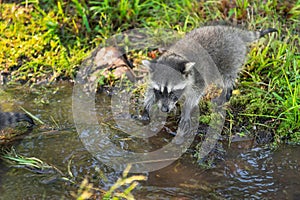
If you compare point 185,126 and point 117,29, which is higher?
point 117,29

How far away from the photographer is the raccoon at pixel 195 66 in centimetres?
474

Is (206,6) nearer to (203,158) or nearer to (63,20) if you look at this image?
(63,20)

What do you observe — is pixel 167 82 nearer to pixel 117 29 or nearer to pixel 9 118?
pixel 9 118

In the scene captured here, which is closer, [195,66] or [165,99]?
[165,99]

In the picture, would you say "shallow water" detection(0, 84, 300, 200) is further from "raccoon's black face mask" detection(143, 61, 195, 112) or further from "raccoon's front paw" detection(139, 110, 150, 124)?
"raccoon's black face mask" detection(143, 61, 195, 112)

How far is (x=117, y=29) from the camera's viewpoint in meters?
6.62

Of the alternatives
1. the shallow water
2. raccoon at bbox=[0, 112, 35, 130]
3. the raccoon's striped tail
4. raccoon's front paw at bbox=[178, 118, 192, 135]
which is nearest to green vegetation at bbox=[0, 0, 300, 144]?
the raccoon's striped tail

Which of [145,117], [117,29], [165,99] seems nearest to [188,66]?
[165,99]

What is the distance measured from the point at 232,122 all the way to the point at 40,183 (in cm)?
228

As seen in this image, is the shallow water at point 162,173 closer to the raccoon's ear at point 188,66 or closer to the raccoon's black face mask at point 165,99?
the raccoon's black face mask at point 165,99

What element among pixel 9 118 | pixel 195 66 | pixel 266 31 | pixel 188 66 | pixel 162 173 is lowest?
pixel 162 173

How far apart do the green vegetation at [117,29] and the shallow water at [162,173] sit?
1053mm

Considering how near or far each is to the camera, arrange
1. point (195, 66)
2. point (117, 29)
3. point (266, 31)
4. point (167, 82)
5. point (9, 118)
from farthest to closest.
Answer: point (117, 29) < point (266, 31) < point (195, 66) < point (167, 82) < point (9, 118)

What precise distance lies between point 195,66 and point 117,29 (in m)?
1.88
